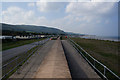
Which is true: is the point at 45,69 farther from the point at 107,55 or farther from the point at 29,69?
the point at 107,55

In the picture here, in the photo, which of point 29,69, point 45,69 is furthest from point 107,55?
point 29,69

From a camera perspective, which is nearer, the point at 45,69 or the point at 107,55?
the point at 45,69

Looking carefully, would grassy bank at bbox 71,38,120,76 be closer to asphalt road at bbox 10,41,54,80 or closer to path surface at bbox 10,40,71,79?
path surface at bbox 10,40,71,79

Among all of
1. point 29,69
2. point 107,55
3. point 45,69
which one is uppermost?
point 45,69

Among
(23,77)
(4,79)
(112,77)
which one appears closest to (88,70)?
(112,77)

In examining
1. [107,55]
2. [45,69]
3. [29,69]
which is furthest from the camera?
[107,55]

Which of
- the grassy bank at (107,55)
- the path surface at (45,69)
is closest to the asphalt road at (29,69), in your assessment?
the path surface at (45,69)

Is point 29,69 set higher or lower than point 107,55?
higher

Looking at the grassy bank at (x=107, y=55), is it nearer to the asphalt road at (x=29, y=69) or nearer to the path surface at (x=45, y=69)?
the path surface at (x=45, y=69)

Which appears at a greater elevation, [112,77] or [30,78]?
[30,78]

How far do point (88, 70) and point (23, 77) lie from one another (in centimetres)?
395

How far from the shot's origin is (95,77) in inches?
196

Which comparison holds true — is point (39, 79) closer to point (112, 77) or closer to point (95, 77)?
point (95, 77)

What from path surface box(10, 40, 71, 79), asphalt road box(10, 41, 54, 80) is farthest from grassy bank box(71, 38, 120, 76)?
asphalt road box(10, 41, 54, 80)
